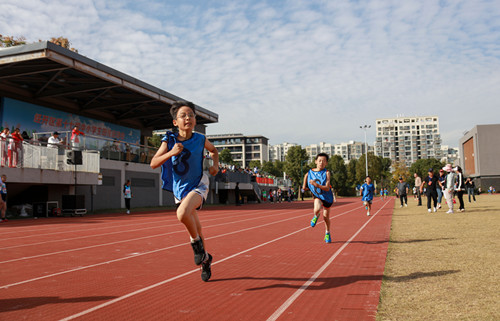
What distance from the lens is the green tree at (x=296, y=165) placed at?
82.6 meters

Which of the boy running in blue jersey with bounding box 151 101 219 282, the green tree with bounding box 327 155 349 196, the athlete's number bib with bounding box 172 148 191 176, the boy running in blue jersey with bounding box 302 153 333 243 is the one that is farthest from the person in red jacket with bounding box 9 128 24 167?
the green tree with bounding box 327 155 349 196

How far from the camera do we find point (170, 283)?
4.83 meters

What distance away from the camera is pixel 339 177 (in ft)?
297

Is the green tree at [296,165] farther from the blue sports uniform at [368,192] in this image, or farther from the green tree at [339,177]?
the blue sports uniform at [368,192]

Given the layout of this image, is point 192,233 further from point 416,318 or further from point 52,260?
point 52,260

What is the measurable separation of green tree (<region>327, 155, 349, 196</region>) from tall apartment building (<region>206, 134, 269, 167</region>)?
55.5 m

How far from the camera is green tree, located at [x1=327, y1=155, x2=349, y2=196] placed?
294ft

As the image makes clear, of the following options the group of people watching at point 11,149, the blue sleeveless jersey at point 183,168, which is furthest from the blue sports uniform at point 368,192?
the group of people watching at point 11,149

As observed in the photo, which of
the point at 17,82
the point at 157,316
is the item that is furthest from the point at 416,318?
the point at 17,82

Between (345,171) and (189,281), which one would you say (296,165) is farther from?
(189,281)

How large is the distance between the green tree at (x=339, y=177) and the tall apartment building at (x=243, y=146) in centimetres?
5545

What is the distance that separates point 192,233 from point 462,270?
3394mm

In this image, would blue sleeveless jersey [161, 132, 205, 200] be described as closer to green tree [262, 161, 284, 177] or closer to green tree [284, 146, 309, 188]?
green tree [284, 146, 309, 188]

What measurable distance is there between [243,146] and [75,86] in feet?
400
